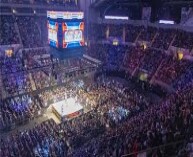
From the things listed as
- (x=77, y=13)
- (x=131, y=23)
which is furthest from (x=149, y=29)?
(x=77, y=13)

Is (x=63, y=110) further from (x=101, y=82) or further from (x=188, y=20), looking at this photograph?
(x=188, y=20)

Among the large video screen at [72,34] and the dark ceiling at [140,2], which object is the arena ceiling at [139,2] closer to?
the dark ceiling at [140,2]

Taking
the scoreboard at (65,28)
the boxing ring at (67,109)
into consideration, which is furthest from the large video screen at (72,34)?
the boxing ring at (67,109)

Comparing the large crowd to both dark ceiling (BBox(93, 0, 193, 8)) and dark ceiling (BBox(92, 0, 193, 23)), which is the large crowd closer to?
dark ceiling (BBox(92, 0, 193, 23))

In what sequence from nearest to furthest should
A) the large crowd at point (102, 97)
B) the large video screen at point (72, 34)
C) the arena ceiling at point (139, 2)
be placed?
the large crowd at point (102, 97) → the large video screen at point (72, 34) → the arena ceiling at point (139, 2)

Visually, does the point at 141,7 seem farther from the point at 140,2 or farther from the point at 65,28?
the point at 65,28

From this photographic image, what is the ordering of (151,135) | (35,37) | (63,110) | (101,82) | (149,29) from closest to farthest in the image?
1. (151,135)
2. (63,110)
3. (101,82)
4. (149,29)
5. (35,37)

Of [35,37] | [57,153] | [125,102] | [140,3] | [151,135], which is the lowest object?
[57,153]
